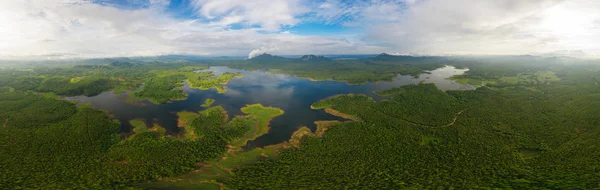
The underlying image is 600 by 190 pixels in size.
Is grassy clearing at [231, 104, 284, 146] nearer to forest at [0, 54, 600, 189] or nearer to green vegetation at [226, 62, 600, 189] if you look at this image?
forest at [0, 54, 600, 189]

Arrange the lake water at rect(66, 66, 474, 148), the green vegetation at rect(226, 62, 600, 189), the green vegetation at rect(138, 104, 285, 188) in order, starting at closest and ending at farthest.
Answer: the green vegetation at rect(226, 62, 600, 189), the green vegetation at rect(138, 104, 285, 188), the lake water at rect(66, 66, 474, 148)

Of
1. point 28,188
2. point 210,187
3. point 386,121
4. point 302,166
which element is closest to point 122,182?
point 28,188

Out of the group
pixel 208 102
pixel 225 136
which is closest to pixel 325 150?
pixel 225 136

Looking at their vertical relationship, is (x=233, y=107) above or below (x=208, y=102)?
below

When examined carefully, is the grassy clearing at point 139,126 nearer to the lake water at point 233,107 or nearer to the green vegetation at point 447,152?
the lake water at point 233,107

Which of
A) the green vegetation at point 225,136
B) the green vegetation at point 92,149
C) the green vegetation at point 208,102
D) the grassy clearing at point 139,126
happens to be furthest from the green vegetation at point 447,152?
the green vegetation at point 208,102

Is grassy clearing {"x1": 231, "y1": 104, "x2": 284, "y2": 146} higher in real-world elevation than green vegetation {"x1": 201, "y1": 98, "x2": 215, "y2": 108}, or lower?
lower

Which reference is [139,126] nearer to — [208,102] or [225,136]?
[225,136]

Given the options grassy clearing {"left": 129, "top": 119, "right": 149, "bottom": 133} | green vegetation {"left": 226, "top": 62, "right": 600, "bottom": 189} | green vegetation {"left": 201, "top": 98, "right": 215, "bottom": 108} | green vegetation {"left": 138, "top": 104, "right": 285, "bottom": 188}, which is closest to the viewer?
green vegetation {"left": 226, "top": 62, "right": 600, "bottom": 189}

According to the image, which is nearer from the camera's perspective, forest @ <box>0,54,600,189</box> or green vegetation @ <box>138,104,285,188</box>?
forest @ <box>0,54,600,189</box>

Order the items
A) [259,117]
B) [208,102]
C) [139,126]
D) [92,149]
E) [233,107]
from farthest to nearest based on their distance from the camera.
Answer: [208,102] → [233,107] → [259,117] → [139,126] → [92,149]

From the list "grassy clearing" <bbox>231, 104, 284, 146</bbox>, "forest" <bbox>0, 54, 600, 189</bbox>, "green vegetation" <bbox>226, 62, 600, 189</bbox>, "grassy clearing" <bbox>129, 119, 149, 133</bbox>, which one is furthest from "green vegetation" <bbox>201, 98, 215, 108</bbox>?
"green vegetation" <bbox>226, 62, 600, 189</bbox>
